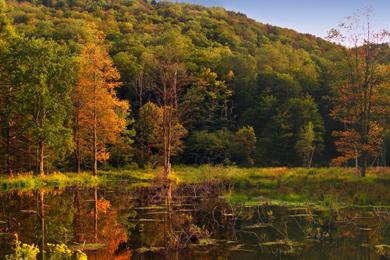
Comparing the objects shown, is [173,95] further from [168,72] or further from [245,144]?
[245,144]

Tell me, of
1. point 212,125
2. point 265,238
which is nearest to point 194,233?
point 265,238

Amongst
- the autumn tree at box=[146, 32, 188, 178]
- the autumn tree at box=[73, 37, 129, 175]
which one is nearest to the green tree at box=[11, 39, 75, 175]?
the autumn tree at box=[73, 37, 129, 175]

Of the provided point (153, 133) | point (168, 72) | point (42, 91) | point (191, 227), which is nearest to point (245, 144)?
point (153, 133)

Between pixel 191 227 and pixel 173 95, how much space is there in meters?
35.7

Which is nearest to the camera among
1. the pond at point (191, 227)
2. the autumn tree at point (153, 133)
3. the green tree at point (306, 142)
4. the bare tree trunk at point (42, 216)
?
the pond at point (191, 227)

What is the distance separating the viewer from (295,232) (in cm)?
1945

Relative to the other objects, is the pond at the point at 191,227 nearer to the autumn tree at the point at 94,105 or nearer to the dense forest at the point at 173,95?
the dense forest at the point at 173,95

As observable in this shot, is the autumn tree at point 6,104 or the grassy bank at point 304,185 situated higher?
the autumn tree at point 6,104

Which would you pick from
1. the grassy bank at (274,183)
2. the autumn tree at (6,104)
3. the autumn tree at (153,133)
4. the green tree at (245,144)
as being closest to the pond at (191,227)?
the grassy bank at (274,183)

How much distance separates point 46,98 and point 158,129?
14.7 metres

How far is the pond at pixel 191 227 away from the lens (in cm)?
1641

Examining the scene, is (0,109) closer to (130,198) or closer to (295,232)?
(130,198)

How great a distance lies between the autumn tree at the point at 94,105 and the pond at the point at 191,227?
49.2 ft

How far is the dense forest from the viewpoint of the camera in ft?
133
